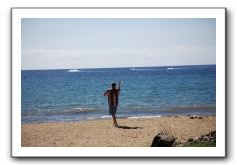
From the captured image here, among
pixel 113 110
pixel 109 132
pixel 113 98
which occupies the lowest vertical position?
pixel 109 132

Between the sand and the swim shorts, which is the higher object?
the swim shorts

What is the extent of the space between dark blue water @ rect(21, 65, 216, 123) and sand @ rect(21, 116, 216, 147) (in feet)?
0.20

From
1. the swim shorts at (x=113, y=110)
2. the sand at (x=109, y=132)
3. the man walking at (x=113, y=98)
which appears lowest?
the sand at (x=109, y=132)

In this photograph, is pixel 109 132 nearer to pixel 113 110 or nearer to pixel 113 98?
pixel 113 110

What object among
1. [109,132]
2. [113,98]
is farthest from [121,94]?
[109,132]

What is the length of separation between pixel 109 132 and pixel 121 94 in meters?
0.34

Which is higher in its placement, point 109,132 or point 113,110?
point 113,110

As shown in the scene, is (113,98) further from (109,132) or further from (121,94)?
(109,132)

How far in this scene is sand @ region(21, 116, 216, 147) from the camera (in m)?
6.92

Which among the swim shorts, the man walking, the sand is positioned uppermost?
the man walking

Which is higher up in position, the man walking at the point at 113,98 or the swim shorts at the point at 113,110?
the man walking at the point at 113,98

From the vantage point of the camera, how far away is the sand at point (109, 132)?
22.7 feet

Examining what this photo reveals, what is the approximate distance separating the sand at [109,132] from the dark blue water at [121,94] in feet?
0.20

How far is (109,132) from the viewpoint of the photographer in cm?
702
